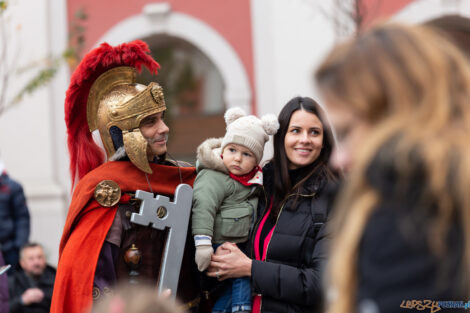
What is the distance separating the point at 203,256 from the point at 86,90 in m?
1.02

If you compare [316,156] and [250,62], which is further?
[250,62]

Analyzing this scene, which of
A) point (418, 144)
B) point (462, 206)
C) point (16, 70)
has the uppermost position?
point (16, 70)

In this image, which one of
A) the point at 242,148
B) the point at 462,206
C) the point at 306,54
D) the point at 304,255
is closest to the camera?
the point at 462,206

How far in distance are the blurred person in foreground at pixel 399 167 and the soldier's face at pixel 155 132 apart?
179cm

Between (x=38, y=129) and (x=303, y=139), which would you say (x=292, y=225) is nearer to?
(x=303, y=139)

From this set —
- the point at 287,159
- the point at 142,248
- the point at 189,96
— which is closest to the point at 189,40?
the point at 189,96

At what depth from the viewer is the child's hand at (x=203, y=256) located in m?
2.89

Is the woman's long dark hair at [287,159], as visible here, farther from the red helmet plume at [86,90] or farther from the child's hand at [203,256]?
the red helmet plume at [86,90]

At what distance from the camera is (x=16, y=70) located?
8555 mm

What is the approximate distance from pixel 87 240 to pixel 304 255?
3.17ft

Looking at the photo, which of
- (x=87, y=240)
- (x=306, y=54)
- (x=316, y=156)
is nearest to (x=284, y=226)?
(x=316, y=156)

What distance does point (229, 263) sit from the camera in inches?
114

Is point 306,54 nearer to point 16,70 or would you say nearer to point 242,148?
point 16,70

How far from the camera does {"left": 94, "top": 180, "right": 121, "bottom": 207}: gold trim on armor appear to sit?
9.84 feet
